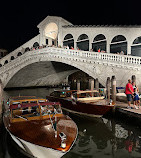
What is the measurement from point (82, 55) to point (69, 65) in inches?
121

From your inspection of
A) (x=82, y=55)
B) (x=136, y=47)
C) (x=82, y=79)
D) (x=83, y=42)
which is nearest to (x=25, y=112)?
(x=82, y=55)

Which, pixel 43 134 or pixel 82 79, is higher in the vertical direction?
pixel 82 79

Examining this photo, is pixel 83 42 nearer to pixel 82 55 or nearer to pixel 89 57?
pixel 82 55

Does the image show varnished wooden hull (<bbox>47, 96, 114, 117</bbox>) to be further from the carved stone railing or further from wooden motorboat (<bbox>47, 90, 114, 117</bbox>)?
the carved stone railing

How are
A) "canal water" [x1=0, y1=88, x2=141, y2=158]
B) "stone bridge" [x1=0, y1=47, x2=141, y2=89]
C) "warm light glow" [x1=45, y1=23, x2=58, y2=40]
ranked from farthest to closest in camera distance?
"warm light glow" [x1=45, y1=23, x2=58, y2=40], "stone bridge" [x1=0, y1=47, x2=141, y2=89], "canal water" [x1=0, y1=88, x2=141, y2=158]

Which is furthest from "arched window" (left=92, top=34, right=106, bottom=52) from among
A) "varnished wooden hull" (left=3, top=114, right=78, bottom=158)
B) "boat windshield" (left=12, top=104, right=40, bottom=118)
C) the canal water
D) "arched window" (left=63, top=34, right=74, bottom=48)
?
"varnished wooden hull" (left=3, top=114, right=78, bottom=158)

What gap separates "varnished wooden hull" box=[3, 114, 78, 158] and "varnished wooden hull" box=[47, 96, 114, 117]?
2645mm

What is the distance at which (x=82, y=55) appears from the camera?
12.4 meters

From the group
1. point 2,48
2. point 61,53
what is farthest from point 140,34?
point 2,48

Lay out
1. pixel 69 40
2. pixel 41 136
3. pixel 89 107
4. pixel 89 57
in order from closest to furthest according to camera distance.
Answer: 1. pixel 41 136
2. pixel 89 107
3. pixel 89 57
4. pixel 69 40

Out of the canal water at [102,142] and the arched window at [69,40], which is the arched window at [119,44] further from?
the canal water at [102,142]

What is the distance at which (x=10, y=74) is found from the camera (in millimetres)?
18562

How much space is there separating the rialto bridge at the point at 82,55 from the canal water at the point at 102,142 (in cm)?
475

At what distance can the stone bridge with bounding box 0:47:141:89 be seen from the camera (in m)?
10.3
